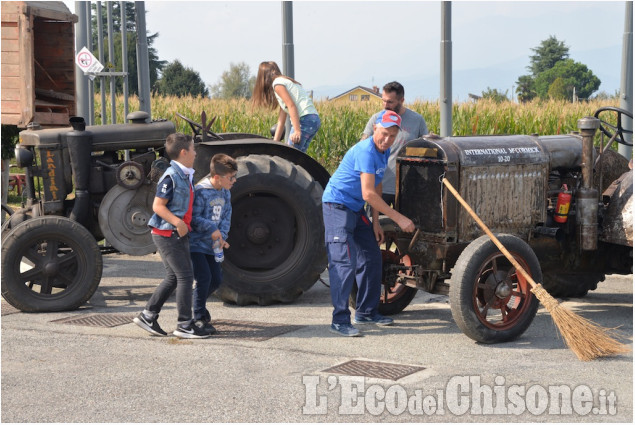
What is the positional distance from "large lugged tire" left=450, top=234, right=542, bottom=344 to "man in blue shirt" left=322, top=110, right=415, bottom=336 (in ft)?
1.89

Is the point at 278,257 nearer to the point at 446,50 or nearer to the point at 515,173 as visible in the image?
the point at 515,173

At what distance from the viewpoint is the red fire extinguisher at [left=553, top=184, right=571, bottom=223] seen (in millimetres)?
7742

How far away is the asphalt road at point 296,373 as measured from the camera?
5.37 meters

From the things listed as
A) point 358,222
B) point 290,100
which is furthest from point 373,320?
point 290,100

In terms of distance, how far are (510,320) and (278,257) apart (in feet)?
7.80

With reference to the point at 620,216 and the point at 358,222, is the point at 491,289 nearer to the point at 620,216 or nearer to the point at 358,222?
the point at 358,222

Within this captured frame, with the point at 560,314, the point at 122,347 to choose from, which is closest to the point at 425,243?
the point at 560,314

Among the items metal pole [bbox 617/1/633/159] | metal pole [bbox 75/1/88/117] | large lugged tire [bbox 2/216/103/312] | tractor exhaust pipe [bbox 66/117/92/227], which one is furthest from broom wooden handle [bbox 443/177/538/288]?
metal pole [bbox 617/1/633/159]

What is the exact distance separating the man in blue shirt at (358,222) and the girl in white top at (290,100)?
163 centimetres

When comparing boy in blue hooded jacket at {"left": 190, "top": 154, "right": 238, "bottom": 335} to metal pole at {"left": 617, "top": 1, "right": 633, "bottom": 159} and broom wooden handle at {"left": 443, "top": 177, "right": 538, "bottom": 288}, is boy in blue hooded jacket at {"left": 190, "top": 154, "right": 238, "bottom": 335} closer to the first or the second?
broom wooden handle at {"left": 443, "top": 177, "right": 538, "bottom": 288}

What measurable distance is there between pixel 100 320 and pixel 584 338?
148 inches

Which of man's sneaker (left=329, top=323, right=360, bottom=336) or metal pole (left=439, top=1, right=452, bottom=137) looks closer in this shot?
man's sneaker (left=329, top=323, right=360, bottom=336)

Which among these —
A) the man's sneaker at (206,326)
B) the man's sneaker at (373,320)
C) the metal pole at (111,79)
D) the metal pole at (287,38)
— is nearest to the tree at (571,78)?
the metal pole at (111,79)

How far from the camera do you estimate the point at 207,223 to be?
24.3 feet
